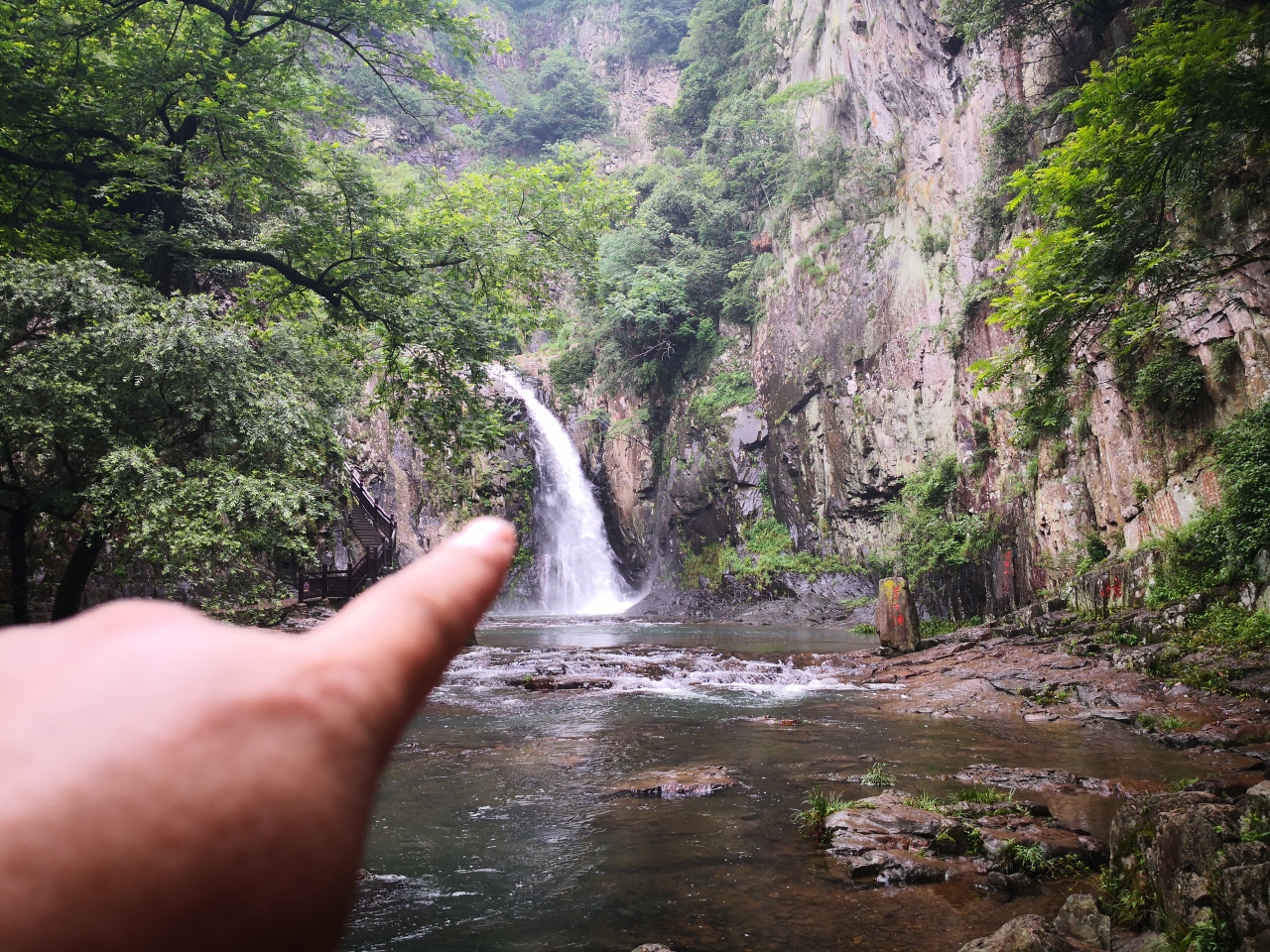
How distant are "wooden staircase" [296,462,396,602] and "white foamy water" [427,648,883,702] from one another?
5930mm

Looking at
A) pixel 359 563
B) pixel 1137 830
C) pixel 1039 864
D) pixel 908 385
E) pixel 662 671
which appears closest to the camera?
pixel 1137 830

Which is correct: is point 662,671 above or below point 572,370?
below

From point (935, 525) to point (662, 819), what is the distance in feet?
49.2

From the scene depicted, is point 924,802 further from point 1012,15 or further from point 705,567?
point 705,567

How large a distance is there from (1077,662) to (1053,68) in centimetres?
1327

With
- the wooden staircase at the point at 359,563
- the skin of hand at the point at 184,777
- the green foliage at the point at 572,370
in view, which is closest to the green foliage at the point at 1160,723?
the skin of hand at the point at 184,777

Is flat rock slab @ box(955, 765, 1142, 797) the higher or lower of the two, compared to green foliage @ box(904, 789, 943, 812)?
lower

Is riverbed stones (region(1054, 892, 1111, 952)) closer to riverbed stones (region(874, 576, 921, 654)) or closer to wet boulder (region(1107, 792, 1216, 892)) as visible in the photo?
wet boulder (region(1107, 792, 1216, 892))

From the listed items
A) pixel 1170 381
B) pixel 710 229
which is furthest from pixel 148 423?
pixel 710 229

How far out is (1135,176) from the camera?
579cm

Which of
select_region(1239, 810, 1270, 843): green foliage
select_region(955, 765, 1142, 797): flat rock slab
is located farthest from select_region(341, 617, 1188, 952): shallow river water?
select_region(1239, 810, 1270, 843): green foliage

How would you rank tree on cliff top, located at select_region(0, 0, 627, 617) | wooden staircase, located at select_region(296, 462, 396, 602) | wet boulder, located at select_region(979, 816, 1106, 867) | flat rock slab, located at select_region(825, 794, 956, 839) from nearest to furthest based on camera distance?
1. wet boulder, located at select_region(979, 816, 1106, 867)
2. flat rock slab, located at select_region(825, 794, 956, 839)
3. tree on cliff top, located at select_region(0, 0, 627, 617)
4. wooden staircase, located at select_region(296, 462, 396, 602)

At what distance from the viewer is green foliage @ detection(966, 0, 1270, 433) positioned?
201 inches

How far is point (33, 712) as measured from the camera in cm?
41
